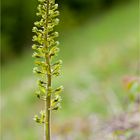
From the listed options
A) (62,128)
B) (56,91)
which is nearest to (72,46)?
(62,128)

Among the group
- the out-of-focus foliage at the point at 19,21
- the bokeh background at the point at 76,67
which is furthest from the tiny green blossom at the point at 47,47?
the out-of-focus foliage at the point at 19,21

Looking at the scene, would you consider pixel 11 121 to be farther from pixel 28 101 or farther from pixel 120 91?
pixel 120 91

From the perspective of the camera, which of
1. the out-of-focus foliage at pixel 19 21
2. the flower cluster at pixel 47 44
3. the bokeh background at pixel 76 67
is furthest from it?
the out-of-focus foliage at pixel 19 21

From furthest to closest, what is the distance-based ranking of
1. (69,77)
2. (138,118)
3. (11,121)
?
1. (69,77)
2. (11,121)
3. (138,118)

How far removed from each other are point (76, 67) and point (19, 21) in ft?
42.6

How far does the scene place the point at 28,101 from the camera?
12.5m

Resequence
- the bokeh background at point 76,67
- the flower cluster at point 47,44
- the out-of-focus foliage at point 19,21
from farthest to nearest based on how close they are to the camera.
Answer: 1. the out-of-focus foliage at point 19,21
2. the bokeh background at point 76,67
3. the flower cluster at point 47,44

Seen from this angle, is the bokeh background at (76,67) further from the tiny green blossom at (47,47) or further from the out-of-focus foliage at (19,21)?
the tiny green blossom at (47,47)

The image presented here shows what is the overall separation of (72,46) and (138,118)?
2055cm

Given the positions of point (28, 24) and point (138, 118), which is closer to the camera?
point (138, 118)

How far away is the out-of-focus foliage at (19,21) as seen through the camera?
1077 inches

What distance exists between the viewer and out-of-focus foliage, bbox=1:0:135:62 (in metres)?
27.3

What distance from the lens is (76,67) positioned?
619 inches

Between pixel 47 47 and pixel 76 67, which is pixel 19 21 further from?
pixel 47 47
